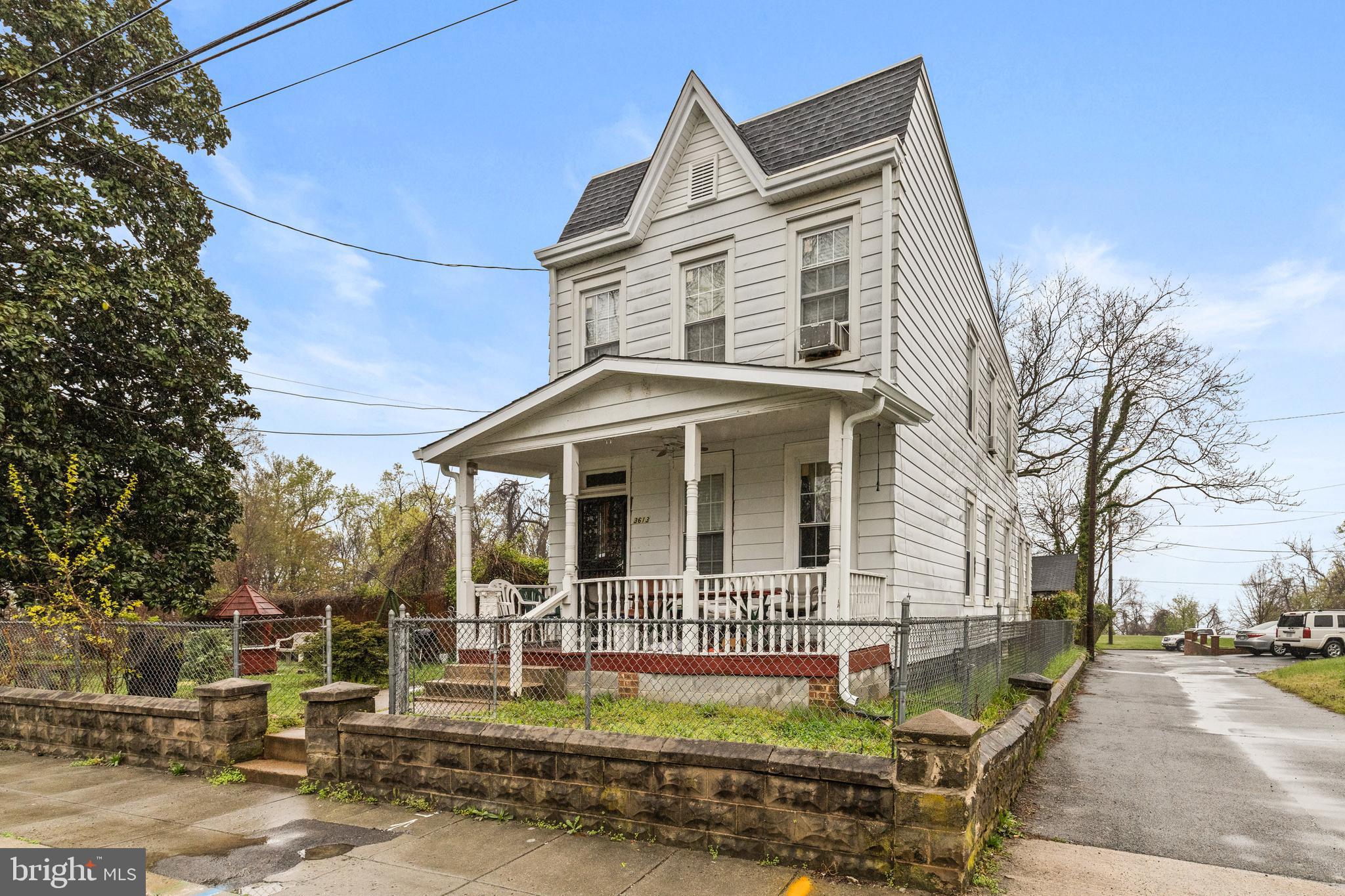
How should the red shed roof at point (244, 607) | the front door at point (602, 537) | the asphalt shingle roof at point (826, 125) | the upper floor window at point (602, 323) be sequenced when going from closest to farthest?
the asphalt shingle roof at point (826, 125) < the front door at point (602, 537) < the upper floor window at point (602, 323) < the red shed roof at point (244, 607)

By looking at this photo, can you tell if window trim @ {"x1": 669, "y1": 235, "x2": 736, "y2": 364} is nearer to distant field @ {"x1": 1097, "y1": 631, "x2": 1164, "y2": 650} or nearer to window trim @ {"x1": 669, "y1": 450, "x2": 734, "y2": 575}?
window trim @ {"x1": 669, "y1": 450, "x2": 734, "y2": 575}

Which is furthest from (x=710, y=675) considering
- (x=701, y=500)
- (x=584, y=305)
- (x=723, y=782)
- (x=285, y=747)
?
(x=584, y=305)

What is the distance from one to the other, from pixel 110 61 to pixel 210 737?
42.5ft

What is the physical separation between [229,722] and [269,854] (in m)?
2.68

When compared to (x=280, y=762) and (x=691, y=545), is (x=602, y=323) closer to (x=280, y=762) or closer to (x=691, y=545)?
(x=691, y=545)

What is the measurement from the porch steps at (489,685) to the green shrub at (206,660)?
142 inches

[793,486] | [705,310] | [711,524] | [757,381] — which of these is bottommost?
[711,524]

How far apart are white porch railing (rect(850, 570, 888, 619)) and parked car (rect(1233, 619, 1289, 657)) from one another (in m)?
26.8

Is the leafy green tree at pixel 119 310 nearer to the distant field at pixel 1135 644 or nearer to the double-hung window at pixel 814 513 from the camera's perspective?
the double-hung window at pixel 814 513

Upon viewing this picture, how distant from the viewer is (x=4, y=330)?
10.9 metres

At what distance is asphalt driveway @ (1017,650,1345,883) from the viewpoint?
16.9 ft

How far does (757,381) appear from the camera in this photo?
885 centimetres

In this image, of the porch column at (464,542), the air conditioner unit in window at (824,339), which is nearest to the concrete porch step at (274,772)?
the porch column at (464,542)

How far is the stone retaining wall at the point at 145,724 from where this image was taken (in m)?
7.25
